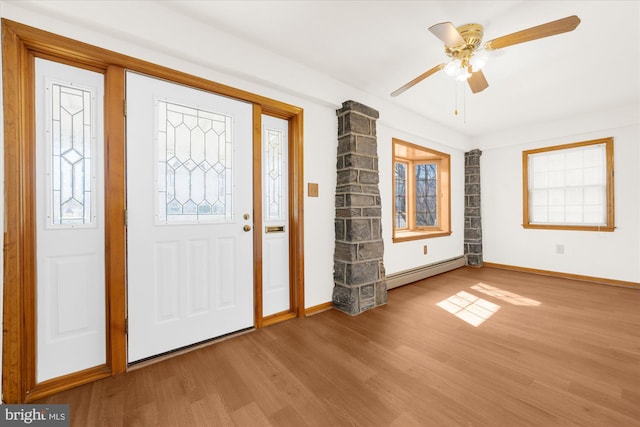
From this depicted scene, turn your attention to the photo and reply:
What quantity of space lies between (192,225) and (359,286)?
1.72 metres

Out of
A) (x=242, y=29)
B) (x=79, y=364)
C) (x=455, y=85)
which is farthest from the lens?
(x=455, y=85)

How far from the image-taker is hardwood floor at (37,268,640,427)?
1362 mm

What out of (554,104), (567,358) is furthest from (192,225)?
(554,104)

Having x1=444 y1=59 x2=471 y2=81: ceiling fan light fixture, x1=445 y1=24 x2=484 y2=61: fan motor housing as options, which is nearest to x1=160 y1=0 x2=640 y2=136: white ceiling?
x1=445 y1=24 x2=484 y2=61: fan motor housing

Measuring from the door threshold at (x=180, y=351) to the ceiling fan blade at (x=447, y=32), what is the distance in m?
2.64

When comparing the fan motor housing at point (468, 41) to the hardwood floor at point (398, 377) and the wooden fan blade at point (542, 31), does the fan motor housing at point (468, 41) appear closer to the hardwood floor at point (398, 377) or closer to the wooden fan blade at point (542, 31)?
the wooden fan blade at point (542, 31)

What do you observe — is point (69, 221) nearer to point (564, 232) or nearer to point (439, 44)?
point (439, 44)

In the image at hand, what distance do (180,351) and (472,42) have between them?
3.24 metres

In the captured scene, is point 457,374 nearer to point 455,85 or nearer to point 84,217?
point 84,217

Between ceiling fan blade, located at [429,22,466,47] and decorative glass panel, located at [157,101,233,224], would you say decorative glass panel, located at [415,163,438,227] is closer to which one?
ceiling fan blade, located at [429,22,466,47]

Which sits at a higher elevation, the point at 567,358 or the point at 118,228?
the point at 118,228

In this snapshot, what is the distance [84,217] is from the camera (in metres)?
1.67

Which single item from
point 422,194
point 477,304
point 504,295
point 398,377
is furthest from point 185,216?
point 422,194

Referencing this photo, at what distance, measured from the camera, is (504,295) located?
10.7 feet
